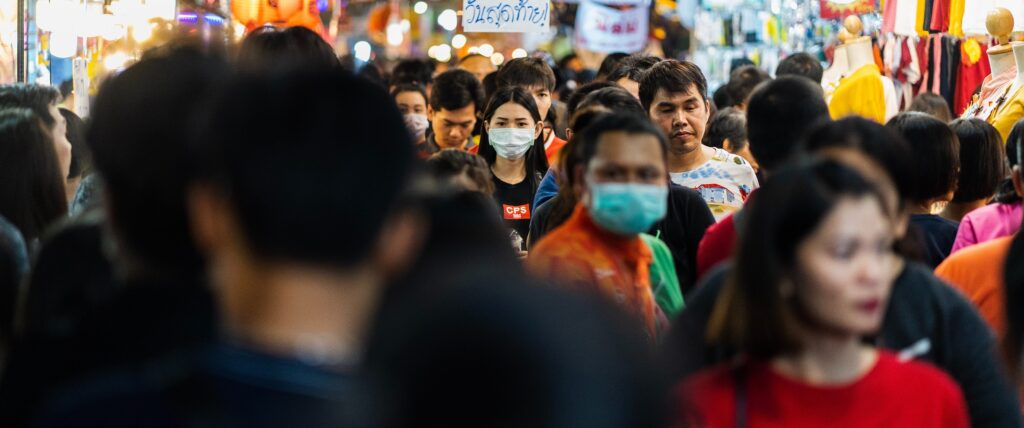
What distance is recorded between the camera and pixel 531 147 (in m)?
7.53

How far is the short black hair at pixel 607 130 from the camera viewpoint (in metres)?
4.44

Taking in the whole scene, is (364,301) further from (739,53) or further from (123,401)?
(739,53)

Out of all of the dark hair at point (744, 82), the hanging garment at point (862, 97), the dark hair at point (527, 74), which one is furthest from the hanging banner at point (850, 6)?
the dark hair at point (527, 74)

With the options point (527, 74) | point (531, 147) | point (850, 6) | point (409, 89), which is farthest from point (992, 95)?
point (850, 6)

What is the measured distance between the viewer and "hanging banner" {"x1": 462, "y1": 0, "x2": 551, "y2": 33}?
408 inches

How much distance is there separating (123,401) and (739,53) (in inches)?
695

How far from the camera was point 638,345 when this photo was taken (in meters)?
1.73

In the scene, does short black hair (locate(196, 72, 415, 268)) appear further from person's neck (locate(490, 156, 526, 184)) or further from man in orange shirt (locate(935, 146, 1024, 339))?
person's neck (locate(490, 156, 526, 184))

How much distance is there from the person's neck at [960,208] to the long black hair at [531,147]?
7.48 feet

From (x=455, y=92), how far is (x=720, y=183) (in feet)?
9.65

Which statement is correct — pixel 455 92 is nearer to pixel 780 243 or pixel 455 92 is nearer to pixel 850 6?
pixel 780 243

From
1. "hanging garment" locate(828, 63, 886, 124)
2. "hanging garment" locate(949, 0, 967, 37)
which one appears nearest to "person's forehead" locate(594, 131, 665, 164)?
"hanging garment" locate(828, 63, 886, 124)

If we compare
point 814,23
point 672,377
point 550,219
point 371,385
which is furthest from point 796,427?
point 814,23

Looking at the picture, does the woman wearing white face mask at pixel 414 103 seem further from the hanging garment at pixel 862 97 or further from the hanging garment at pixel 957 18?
the hanging garment at pixel 957 18
